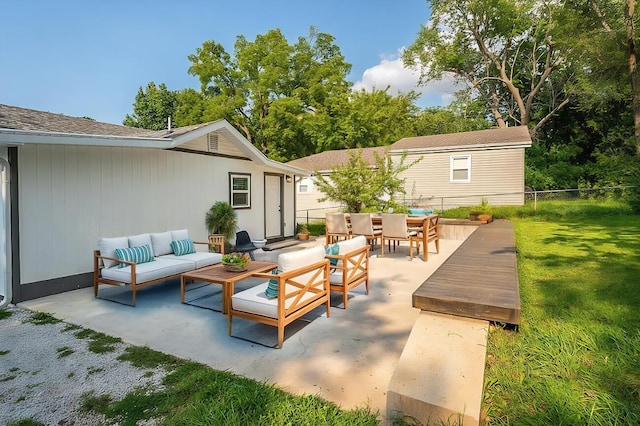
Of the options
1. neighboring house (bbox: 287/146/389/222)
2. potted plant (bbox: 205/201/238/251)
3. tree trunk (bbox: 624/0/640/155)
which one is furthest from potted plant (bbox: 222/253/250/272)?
tree trunk (bbox: 624/0/640/155)

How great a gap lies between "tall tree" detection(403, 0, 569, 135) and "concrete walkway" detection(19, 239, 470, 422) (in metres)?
23.5

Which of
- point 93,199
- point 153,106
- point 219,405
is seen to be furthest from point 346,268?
point 153,106

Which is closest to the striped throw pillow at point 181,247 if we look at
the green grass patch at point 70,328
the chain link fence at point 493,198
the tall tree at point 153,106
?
the green grass patch at point 70,328

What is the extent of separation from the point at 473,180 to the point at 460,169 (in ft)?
2.49

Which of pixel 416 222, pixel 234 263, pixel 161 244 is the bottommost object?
pixel 234 263

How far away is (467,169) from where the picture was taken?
1524cm

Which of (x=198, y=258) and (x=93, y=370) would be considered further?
(x=198, y=258)

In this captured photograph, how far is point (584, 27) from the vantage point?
15.0m

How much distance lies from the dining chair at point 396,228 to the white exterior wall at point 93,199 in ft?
15.0

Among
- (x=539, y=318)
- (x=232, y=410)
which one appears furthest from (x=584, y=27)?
(x=232, y=410)

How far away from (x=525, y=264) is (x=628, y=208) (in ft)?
29.5

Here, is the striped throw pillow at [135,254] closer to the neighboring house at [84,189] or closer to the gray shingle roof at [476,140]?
the neighboring house at [84,189]

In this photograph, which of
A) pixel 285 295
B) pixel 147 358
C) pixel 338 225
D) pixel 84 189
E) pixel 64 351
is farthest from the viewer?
pixel 338 225

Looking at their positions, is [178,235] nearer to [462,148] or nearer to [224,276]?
[224,276]
